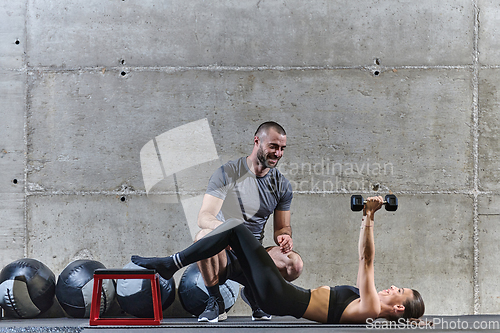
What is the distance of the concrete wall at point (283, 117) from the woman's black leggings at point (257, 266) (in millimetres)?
859

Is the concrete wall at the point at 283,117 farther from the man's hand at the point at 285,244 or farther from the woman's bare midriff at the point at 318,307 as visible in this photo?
the woman's bare midriff at the point at 318,307

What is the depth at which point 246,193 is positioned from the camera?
319 cm

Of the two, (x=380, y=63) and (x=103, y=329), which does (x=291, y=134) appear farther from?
(x=103, y=329)

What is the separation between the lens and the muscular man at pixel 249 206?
3012mm

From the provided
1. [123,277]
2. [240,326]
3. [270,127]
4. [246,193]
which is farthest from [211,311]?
[270,127]

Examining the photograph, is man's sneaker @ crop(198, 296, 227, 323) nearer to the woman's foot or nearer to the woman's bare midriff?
the woman's foot

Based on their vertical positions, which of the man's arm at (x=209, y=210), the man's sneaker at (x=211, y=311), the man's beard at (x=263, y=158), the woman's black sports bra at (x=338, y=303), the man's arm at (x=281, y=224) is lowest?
the man's sneaker at (x=211, y=311)

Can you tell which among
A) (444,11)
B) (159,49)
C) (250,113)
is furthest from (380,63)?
(159,49)

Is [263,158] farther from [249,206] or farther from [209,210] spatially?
[209,210]

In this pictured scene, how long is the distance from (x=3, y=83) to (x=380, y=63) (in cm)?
354

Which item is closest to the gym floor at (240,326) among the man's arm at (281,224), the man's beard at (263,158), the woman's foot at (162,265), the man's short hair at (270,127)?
the woman's foot at (162,265)

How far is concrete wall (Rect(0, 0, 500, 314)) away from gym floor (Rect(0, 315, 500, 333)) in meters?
0.57

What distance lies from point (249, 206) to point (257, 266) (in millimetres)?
573

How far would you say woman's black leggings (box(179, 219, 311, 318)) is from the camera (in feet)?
8.99
